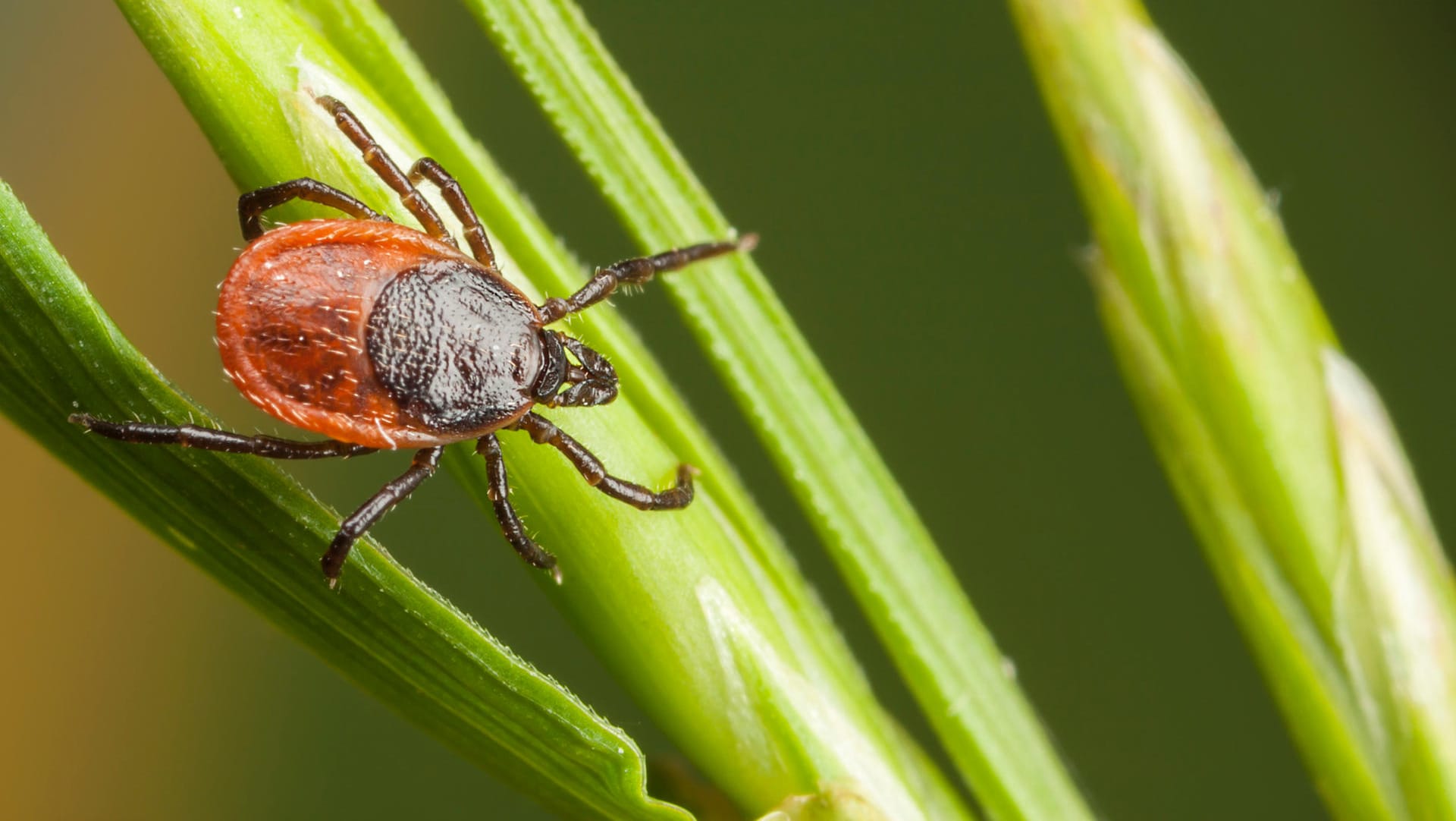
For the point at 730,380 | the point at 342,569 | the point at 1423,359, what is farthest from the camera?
the point at 1423,359

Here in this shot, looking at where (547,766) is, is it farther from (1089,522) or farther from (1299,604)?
(1089,522)

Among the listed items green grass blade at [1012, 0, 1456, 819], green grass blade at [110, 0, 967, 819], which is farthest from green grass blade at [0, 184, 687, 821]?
green grass blade at [1012, 0, 1456, 819]

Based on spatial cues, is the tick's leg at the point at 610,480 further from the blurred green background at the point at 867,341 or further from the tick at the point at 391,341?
the blurred green background at the point at 867,341

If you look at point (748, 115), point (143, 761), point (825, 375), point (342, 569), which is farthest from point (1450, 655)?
point (143, 761)

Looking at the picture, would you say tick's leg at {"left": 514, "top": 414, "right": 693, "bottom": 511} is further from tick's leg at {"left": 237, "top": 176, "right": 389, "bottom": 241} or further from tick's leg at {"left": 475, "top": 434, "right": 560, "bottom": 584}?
tick's leg at {"left": 237, "top": 176, "right": 389, "bottom": 241}

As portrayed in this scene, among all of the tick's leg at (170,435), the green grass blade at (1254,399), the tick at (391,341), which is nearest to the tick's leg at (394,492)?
the tick at (391,341)
